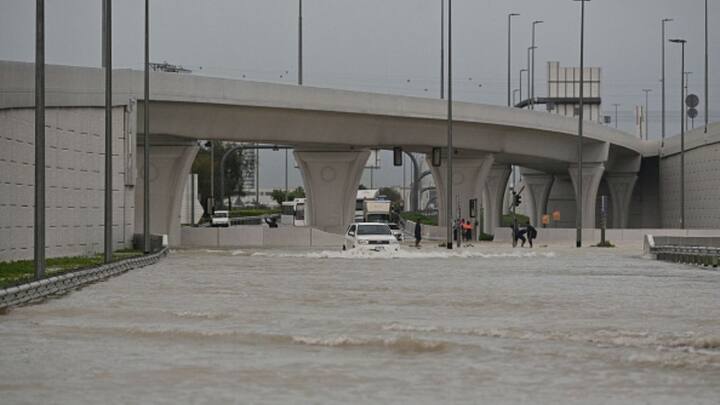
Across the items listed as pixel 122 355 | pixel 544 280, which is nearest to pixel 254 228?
pixel 544 280

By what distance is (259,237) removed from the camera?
2950 inches

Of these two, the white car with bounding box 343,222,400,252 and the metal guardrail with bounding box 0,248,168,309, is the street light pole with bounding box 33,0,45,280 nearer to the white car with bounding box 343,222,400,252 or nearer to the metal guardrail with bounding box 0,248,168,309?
the metal guardrail with bounding box 0,248,168,309

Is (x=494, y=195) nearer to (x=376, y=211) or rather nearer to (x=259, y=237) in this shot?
(x=376, y=211)

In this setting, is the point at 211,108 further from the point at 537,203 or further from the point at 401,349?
the point at 537,203

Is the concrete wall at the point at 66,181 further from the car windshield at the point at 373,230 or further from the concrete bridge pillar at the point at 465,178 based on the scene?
the concrete bridge pillar at the point at 465,178

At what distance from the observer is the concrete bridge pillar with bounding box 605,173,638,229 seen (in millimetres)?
108500

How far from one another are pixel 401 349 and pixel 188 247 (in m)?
54.5

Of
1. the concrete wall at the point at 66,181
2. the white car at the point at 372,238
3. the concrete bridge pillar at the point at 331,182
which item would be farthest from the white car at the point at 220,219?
the white car at the point at 372,238

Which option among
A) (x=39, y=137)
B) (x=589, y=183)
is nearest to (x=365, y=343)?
(x=39, y=137)

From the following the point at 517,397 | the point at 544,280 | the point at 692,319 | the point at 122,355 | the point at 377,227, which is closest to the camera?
the point at 517,397

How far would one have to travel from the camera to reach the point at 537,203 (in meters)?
129

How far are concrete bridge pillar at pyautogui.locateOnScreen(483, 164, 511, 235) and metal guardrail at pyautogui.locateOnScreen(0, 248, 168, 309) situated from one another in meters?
75.0

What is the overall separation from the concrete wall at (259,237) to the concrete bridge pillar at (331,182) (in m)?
5.93

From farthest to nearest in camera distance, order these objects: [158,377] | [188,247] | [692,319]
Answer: [188,247] < [692,319] < [158,377]
